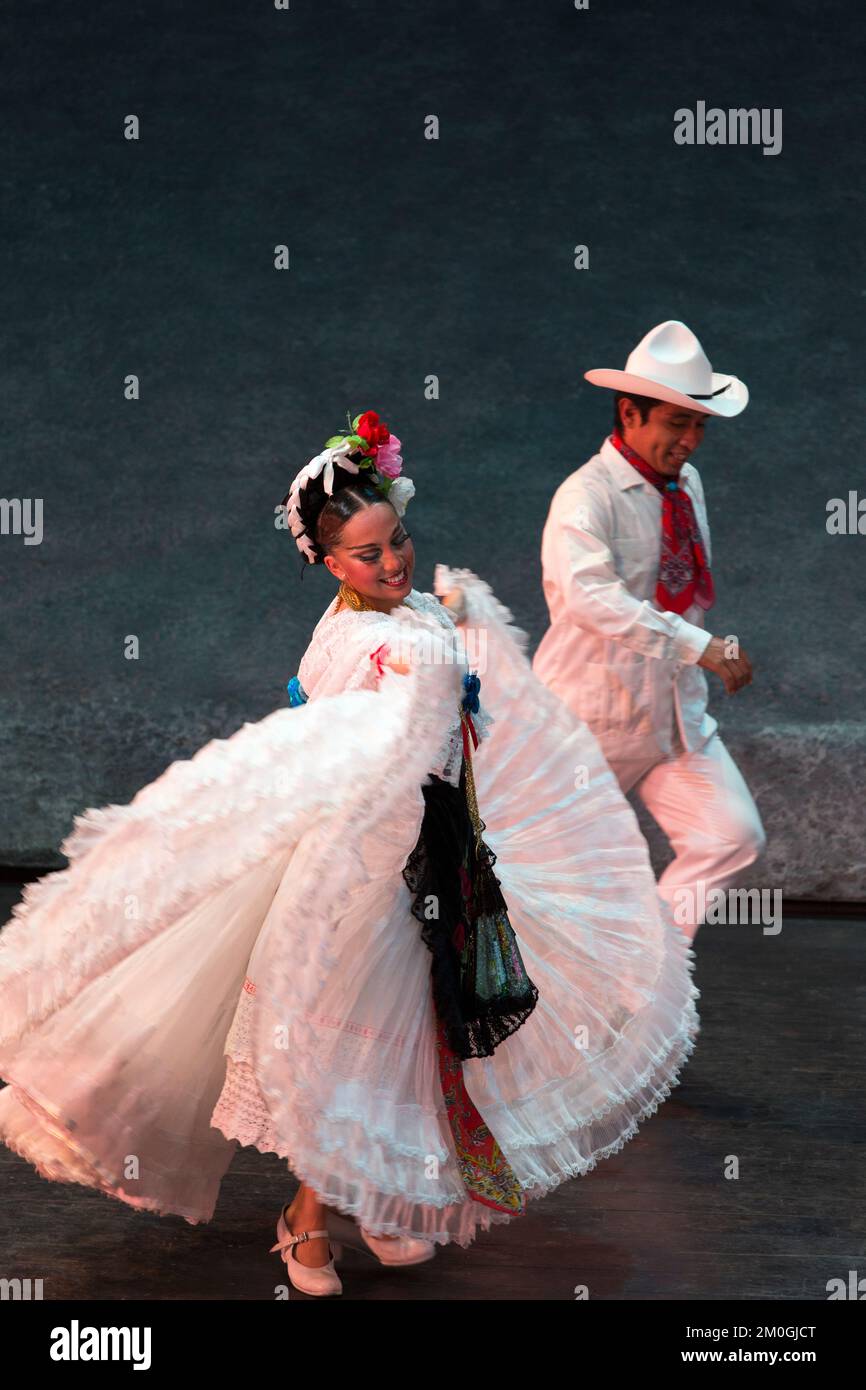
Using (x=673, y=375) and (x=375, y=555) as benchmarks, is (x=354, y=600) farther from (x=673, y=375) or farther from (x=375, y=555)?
(x=673, y=375)

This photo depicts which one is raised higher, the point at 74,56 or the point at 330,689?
the point at 74,56

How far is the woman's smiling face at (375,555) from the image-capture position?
2701 millimetres

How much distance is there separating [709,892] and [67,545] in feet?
10.9

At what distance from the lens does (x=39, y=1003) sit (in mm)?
2535

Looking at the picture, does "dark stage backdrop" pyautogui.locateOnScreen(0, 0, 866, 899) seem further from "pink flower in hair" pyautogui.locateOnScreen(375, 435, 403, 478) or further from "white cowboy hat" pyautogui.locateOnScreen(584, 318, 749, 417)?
"pink flower in hair" pyautogui.locateOnScreen(375, 435, 403, 478)

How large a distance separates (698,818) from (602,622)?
0.53 metres

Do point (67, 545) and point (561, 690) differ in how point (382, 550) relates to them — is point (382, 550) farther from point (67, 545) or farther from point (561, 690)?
point (67, 545)

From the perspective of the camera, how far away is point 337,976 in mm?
2598

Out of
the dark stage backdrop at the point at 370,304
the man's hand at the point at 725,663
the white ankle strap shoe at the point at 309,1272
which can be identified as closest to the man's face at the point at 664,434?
the man's hand at the point at 725,663

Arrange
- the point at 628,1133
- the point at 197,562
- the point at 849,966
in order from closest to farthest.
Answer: the point at 628,1133 → the point at 849,966 → the point at 197,562

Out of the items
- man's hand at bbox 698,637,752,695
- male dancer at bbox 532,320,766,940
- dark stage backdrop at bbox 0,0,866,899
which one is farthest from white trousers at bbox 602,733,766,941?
dark stage backdrop at bbox 0,0,866,899

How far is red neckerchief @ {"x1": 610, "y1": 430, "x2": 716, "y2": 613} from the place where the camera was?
3887mm

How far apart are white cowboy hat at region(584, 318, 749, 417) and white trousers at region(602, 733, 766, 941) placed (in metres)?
0.80

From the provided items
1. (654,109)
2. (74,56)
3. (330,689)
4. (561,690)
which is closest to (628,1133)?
(330,689)
